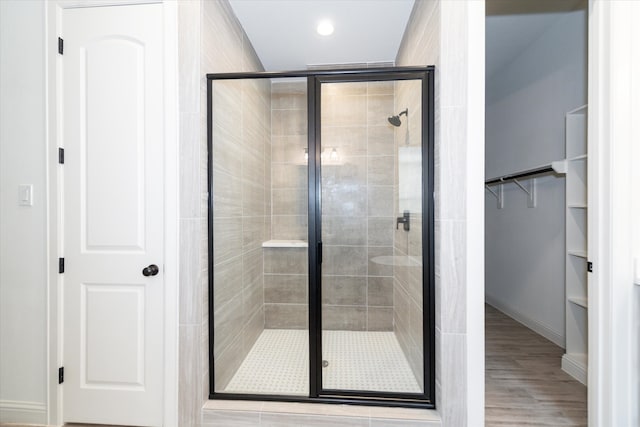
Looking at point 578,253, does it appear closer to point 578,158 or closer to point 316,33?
point 578,158

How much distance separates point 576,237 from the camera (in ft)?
7.79

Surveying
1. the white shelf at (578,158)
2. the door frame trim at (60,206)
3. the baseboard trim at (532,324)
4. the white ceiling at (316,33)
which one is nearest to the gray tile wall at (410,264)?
the white ceiling at (316,33)

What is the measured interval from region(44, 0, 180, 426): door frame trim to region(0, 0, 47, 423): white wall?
0.15 ft

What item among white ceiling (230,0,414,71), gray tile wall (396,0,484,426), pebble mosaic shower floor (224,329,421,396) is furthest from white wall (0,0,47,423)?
gray tile wall (396,0,484,426)

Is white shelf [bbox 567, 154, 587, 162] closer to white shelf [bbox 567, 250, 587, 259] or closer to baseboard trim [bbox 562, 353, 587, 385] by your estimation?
white shelf [bbox 567, 250, 587, 259]

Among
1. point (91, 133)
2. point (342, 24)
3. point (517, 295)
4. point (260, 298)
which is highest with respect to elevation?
point (342, 24)

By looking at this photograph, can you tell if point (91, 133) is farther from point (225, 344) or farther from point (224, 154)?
point (225, 344)

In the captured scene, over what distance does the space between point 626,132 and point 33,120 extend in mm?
3049

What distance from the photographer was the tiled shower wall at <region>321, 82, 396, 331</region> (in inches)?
70.9

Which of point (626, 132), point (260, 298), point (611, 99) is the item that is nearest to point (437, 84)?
point (611, 99)

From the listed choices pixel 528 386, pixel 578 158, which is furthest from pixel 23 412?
pixel 578 158

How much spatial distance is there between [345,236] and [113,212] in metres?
1.32

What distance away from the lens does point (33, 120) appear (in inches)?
68.6

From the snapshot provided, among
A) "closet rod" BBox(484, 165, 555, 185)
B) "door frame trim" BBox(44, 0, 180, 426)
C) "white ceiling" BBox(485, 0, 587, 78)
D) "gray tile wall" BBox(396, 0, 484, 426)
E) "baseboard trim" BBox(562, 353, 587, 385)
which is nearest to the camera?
"gray tile wall" BBox(396, 0, 484, 426)
